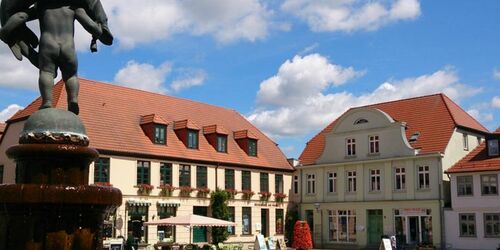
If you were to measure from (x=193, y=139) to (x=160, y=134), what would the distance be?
2557mm

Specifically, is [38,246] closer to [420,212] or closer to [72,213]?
[72,213]

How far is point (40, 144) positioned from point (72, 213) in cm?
102

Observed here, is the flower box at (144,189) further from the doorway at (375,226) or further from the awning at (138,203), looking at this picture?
the doorway at (375,226)

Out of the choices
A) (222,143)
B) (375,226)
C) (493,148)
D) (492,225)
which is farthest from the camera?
(222,143)

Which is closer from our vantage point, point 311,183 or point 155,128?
point 155,128

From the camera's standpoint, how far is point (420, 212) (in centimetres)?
3569

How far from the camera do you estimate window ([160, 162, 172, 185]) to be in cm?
3425

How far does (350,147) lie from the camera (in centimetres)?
3997

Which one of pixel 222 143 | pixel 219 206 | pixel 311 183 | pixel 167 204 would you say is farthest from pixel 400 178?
pixel 167 204

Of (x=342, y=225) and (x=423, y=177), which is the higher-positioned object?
(x=423, y=177)

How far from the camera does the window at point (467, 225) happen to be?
3344 cm

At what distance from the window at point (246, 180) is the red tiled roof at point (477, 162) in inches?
476

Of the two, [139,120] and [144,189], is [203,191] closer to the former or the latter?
[144,189]

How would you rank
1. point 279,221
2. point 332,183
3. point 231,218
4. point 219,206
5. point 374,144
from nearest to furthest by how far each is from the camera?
point 219,206 → point 231,218 → point 374,144 → point 332,183 → point 279,221
